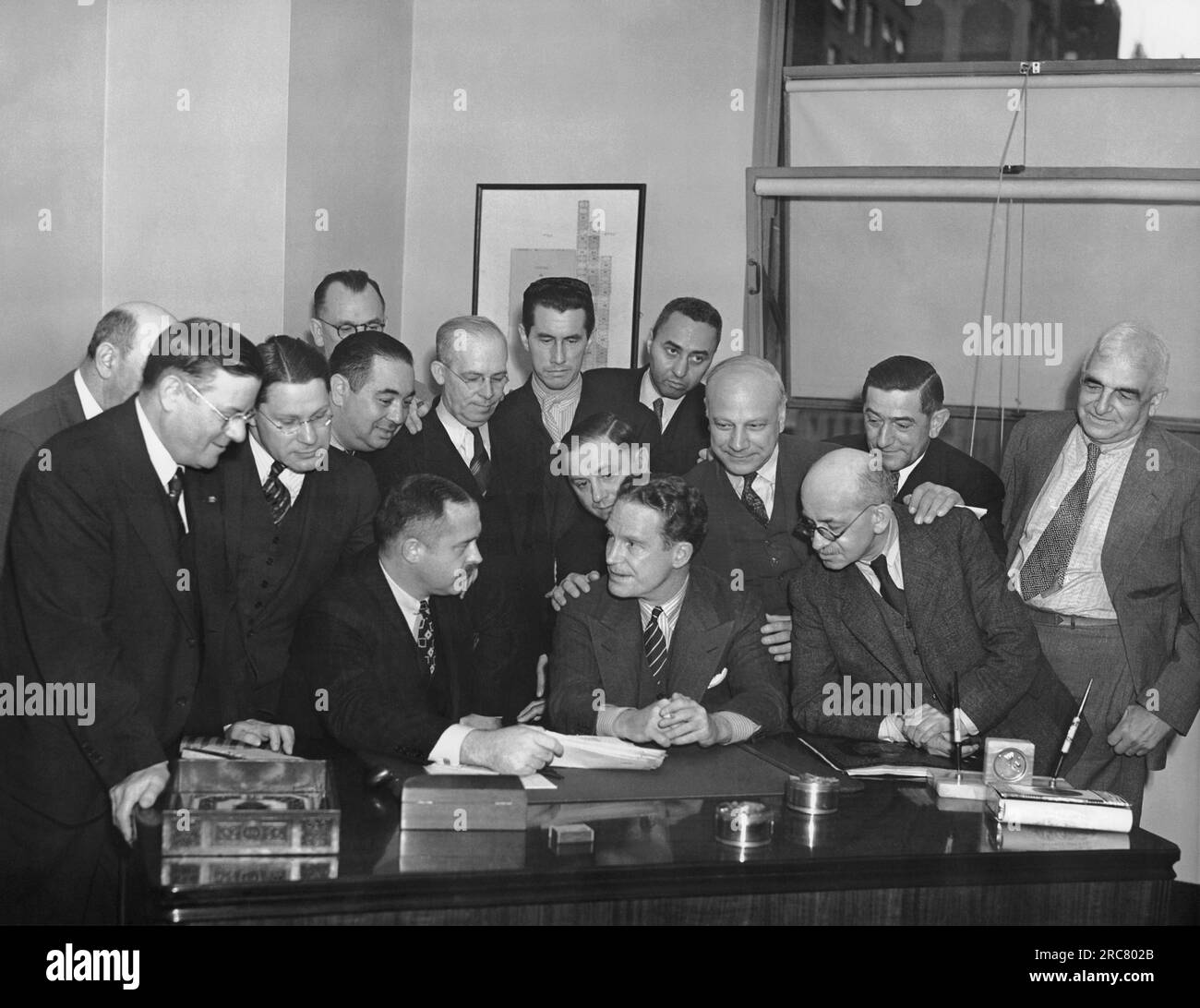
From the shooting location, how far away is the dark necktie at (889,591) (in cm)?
366

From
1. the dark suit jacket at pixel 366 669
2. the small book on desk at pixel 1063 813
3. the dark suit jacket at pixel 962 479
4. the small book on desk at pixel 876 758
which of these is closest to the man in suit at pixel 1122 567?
the dark suit jacket at pixel 962 479

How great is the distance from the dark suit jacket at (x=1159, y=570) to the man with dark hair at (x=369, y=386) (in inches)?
83.7

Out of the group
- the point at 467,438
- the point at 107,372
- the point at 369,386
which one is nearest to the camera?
the point at 107,372

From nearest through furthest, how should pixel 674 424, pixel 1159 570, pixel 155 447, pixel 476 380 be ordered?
pixel 155 447, pixel 1159 570, pixel 476 380, pixel 674 424

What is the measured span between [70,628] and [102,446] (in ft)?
1.32

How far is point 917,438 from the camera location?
13.7 feet

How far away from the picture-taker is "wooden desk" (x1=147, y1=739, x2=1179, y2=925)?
237cm

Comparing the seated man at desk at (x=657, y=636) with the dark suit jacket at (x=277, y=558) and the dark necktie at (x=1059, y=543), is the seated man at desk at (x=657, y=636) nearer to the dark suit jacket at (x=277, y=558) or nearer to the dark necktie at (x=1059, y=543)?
the dark suit jacket at (x=277, y=558)

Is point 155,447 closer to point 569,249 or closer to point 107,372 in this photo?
point 107,372

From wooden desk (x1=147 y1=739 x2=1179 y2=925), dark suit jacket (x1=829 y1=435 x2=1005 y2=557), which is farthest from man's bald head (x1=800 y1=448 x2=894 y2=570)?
wooden desk (x1=147 y1=739 x2=1179 y2=925)

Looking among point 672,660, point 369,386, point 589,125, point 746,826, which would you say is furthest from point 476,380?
point 589,125

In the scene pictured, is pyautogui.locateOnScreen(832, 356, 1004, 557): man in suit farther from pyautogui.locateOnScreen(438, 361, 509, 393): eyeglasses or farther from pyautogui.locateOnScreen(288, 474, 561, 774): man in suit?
pyautogui.locateOnScreen(288, 474, 561, 774): man in suit

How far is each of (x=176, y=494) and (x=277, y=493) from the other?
0.47m
